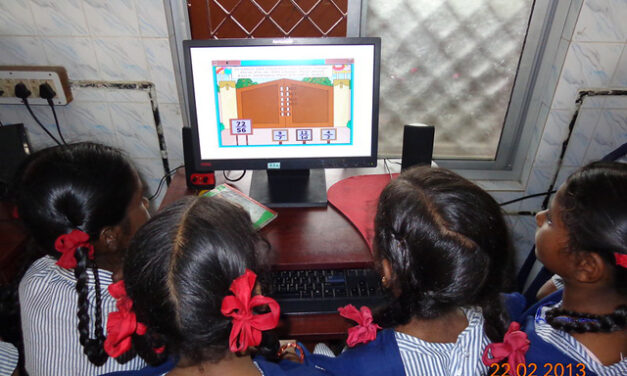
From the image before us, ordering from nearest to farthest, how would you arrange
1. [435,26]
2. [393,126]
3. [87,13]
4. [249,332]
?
1. [249,332]
2. [87,13]
3. [435,26]
4. [393,126]

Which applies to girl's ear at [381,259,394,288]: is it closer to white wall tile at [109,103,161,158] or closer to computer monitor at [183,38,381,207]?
computer monitor at [183,38,381,207]

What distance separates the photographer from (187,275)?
2.23 feet

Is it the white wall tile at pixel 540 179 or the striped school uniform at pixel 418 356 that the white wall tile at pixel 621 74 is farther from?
the striped school uniform at pixel 418 356

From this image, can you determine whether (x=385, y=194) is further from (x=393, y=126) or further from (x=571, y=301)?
(x=393, y=126)

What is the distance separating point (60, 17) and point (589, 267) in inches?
63.8

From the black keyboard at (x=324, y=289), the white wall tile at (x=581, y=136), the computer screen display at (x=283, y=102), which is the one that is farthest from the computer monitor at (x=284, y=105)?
the white wall tile at (x=581, y=136)

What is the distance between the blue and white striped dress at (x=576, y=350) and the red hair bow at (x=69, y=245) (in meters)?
0.96

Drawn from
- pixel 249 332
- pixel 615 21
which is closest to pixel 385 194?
pixel 249 332

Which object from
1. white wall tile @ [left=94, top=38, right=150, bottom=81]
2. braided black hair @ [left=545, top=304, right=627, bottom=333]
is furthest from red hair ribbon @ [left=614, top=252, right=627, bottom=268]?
white wall tile @ [left=94, top=38, right=150, bottom=81]

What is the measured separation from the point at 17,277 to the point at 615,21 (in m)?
1.96

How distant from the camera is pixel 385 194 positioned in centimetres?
88

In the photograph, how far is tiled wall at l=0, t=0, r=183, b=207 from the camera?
1394 millimetres

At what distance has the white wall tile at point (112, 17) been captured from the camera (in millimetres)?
1383

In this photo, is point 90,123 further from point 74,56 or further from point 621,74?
point 621,74
